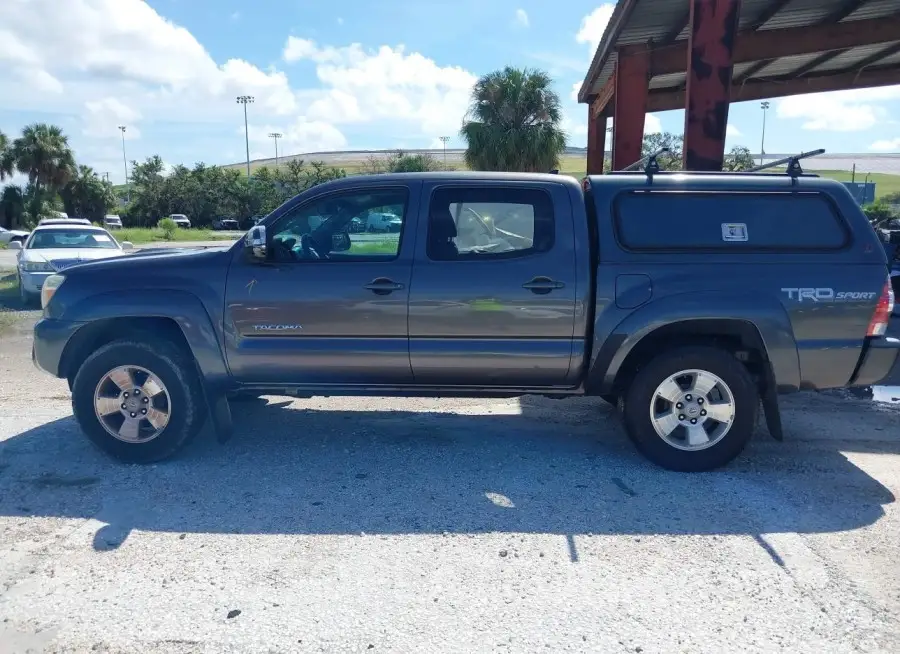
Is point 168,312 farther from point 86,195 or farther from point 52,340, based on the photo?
point 86,195

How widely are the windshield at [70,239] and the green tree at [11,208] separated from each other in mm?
44239

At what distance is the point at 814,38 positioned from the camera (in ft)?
35.1

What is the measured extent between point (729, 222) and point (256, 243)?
3.14 m

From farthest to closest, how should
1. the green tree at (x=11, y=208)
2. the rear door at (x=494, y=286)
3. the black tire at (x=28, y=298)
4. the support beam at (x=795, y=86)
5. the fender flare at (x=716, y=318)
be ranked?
the green tree at (x=11, y=208)
the support beam at (x=795, y=86)
the black tire at (x=28, y=298)
the rear door at (x=494, y=286)
the fender flare at (x=716, y=318)

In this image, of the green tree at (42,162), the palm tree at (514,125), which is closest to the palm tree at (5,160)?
the green tree at (42,162)

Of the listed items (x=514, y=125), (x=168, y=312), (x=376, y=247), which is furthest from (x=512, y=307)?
(x=514, y=125)

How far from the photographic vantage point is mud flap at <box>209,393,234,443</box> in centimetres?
519

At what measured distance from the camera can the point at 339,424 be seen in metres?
6.06

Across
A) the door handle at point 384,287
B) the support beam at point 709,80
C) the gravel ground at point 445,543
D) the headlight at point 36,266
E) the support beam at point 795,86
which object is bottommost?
the gravel ground at point 445,543

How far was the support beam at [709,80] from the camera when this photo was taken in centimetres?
779

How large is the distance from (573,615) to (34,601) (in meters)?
2.43

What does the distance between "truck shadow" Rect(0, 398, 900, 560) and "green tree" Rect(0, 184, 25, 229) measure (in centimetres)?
5398

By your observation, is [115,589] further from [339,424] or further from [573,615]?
[339,424]

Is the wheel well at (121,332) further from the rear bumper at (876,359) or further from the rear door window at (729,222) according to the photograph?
the rear bumper at (876,359)
